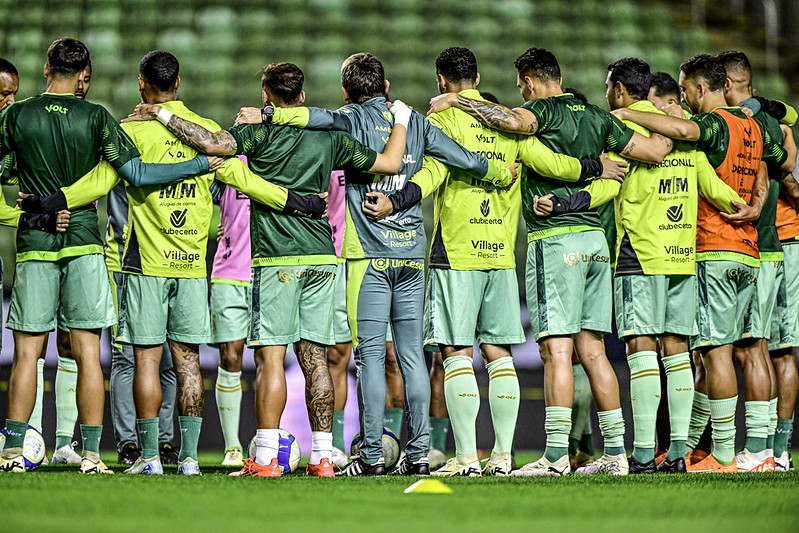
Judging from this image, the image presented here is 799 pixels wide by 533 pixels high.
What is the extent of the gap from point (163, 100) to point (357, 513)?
292cm

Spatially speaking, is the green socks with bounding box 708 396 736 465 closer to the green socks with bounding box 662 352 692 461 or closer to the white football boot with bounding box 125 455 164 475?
the green socks with bounding box 662 352 692 461

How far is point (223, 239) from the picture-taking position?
6.96m

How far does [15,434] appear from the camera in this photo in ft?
16.8

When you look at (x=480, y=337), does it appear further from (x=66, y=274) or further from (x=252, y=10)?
(x=252, y=10)

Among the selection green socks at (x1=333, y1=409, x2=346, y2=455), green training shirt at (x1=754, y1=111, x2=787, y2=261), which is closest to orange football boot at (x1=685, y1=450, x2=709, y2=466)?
green training shirt at (x1=754, y1=111, x2=787, y2=261)

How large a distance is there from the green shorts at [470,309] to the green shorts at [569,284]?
124 millimetres

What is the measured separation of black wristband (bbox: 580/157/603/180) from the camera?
5578 millimetres

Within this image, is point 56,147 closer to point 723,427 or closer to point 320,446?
point 320,446

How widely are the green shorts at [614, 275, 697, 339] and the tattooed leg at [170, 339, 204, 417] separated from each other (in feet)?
7.91

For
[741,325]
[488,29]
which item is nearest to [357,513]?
[741,325]

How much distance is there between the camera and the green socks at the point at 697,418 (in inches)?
247

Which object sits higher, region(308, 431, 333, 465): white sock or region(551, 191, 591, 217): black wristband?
region(551, 191, 591, 217): black wristband

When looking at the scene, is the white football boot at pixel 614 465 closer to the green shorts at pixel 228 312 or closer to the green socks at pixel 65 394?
the green shorts at pixel 228 312

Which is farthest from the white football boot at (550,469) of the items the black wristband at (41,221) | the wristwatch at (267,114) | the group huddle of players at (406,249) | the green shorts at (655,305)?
the black wristband at (41,221)
